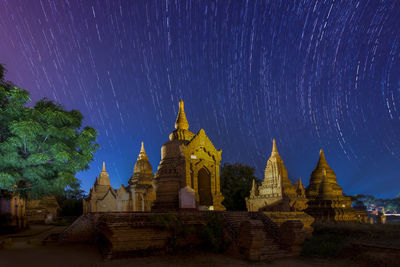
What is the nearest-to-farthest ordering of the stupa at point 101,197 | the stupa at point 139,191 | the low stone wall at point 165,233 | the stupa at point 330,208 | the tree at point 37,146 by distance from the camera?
the low stone wall at point 165,233 < the tree at point 37,146 < the stupa at point 139,191 < the stupa at point 330,208 < the stupa at point 101,197

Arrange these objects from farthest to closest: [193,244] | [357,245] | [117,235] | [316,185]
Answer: [316,185], [193,244], [357,245], [117,235]

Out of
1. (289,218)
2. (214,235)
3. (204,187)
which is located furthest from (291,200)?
(214,235)

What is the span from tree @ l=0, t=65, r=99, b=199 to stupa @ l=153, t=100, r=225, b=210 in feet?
25.1

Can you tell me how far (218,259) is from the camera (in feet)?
42.5

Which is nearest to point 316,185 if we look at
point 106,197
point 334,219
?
point 334,219

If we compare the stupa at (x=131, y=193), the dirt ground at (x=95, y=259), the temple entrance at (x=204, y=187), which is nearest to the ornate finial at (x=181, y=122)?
the temple entrance at (x=204, y=187)

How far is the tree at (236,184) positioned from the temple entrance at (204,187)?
15902 mm

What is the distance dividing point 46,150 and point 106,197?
749 inches

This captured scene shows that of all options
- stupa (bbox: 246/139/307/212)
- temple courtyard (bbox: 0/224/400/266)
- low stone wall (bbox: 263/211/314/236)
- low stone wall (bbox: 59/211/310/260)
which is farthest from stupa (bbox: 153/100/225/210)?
temple courtyard (bbox: 0/224/400/266)

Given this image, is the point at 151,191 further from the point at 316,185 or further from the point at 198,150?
the point at 316,185

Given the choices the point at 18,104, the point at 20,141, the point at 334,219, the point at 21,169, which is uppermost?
the point at 18,104

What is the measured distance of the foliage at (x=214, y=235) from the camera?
46.9 feet

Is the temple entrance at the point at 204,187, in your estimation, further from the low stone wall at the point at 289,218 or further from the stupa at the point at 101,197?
the stupa at the point at 101,197

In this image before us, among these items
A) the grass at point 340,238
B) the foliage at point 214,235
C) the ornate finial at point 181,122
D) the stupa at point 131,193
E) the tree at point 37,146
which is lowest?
the grass at point 340,238
